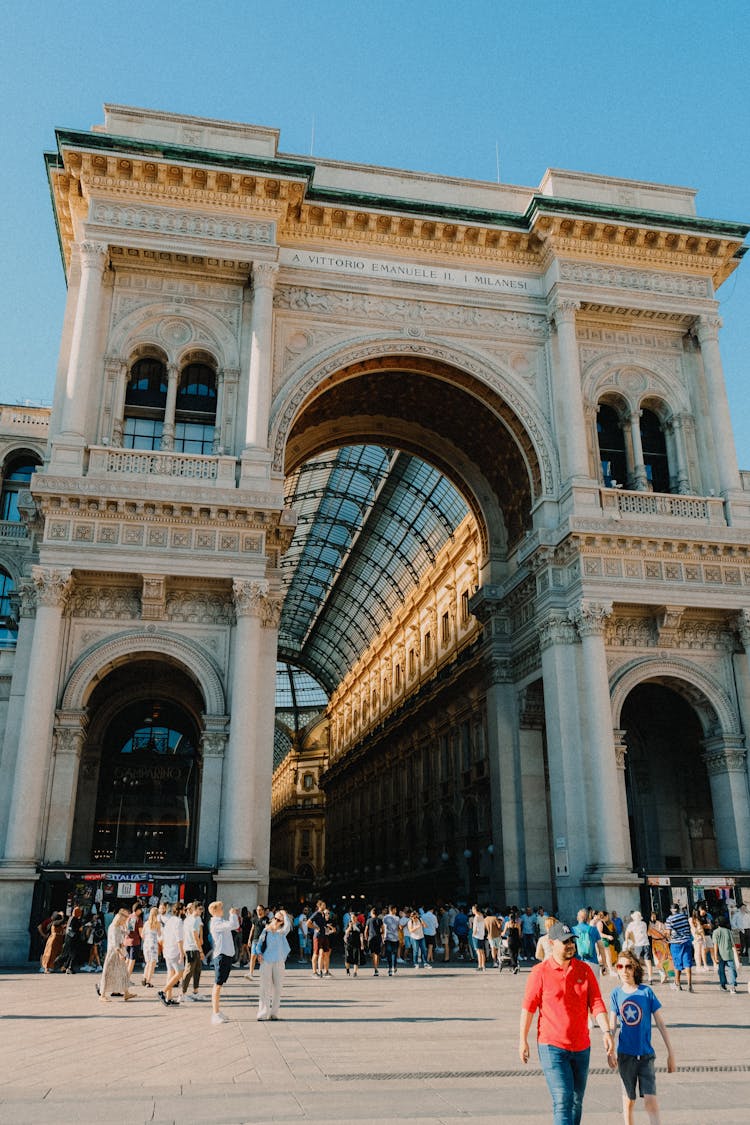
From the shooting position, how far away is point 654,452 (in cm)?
3216

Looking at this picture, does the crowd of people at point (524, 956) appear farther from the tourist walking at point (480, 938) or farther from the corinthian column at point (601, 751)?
the corinthian column at point (601, 751)

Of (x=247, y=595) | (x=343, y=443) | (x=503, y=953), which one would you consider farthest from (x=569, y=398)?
(x=503, y=953)

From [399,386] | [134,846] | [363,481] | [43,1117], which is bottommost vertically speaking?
[43,1117]

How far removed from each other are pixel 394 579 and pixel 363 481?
854 centimetres

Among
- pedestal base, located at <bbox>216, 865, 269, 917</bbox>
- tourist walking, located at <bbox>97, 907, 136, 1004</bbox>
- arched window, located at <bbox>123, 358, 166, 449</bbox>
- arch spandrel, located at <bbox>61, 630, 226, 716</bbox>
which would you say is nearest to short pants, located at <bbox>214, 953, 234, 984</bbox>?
tourist walking, located at <bbox>97, 907, 136, 1004</bbox>

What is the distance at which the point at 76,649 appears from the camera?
25.7 m

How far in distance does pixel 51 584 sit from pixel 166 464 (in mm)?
4859

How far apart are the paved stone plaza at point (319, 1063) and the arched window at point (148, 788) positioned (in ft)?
45.1

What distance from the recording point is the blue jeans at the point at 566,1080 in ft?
20.0

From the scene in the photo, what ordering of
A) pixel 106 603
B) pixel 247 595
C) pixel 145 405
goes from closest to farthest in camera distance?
pixel 247 595 < pixel 106 603 < pixel 145 405

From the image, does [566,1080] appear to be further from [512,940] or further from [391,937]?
[512,940]

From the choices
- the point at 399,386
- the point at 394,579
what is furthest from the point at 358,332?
the point at 394,579

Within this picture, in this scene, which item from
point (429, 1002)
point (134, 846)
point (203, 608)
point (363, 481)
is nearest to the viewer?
point (429, 1002)

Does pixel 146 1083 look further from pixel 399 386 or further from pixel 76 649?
pixel 399 386
